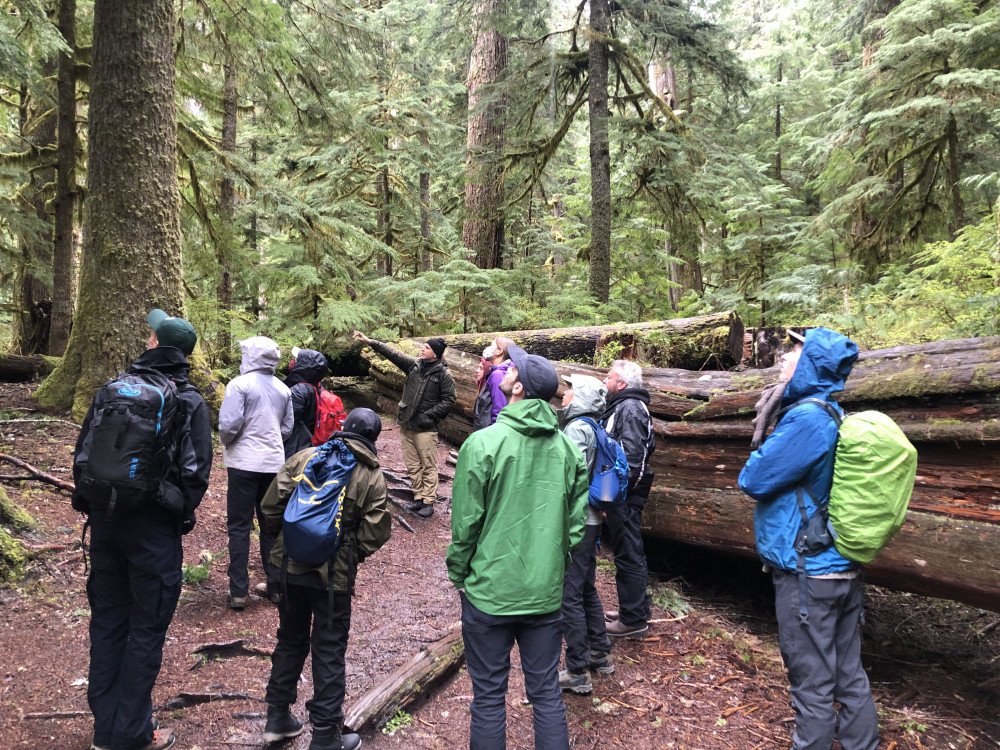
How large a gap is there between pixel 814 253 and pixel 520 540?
1448cm

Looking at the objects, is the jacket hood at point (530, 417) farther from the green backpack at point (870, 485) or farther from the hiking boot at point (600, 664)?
the hiking boot at point (600, 664)

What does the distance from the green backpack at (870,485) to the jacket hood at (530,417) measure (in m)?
1.65

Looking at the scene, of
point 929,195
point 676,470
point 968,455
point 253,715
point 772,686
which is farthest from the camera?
point 929,195

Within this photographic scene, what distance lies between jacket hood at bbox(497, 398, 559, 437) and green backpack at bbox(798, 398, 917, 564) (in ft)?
5.42

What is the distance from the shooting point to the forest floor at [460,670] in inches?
143

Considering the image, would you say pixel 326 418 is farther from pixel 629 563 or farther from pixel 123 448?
pixel 629 563

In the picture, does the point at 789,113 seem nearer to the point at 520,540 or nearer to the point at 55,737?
the point at 520,540

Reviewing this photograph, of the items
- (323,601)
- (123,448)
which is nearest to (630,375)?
(323,601)

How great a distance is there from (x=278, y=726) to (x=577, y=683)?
2075 mm

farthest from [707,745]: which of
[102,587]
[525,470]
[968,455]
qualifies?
[102,587]

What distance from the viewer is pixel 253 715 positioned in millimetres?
3658

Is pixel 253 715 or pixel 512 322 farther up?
pixel 512 322

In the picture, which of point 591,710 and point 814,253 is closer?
point 591,710

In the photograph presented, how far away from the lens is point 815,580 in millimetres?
3262
